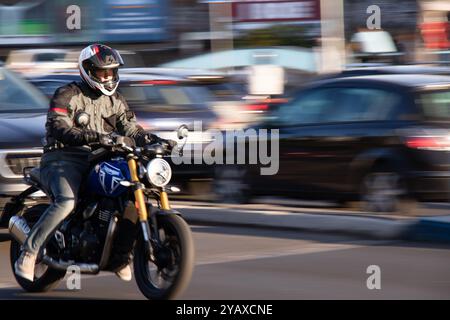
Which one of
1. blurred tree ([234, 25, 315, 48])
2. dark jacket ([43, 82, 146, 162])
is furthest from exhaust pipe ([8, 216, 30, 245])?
blurred tree ([234, 25, 315, 48])

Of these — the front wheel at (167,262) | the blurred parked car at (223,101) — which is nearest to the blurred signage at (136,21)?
the blurred parked car at (223,101)

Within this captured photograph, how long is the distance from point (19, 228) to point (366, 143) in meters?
5.28

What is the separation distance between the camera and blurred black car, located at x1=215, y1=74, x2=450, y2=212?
12.4m

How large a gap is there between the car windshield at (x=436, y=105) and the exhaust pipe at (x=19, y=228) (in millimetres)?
5363

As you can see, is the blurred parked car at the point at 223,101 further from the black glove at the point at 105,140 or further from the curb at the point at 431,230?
the black glove at the point at 105,140

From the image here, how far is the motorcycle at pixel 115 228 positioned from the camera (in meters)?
7.50

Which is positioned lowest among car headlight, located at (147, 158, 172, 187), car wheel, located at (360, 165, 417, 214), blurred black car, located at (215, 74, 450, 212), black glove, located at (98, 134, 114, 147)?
car headlight, located at (147, 158, 172, 187)

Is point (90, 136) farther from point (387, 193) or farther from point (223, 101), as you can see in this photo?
→ point (223, 101)

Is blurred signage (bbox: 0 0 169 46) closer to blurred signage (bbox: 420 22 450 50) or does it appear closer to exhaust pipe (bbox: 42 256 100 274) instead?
blurred signage (bbox: 420 22 450 50)

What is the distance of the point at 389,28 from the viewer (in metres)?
30.2

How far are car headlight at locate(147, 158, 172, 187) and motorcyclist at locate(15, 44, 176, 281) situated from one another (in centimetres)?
23

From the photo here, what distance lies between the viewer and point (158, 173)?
301 inches

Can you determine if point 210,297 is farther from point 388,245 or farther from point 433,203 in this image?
point 433,203
